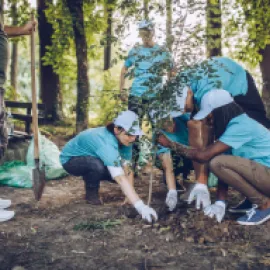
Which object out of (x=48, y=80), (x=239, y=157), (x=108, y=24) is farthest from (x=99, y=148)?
(x=108, y=24)

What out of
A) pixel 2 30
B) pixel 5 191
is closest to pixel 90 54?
pixel 5 191

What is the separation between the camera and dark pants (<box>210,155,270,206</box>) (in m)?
3.46

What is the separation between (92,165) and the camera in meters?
4.00

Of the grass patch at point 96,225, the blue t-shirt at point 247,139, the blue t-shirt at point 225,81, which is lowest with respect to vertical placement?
the grass patch at point 96,225

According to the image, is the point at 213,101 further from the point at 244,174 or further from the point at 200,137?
the point at 244,174

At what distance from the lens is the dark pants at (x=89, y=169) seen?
400 cm

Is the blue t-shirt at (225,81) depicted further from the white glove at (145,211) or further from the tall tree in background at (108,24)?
the white glove at (145,211)

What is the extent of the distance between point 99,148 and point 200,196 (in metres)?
1.02

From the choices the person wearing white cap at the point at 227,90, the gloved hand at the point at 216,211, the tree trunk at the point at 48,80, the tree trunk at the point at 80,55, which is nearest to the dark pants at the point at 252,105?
the person wearing white cap at the point at 227,90

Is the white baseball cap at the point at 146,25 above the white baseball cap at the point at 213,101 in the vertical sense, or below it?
above

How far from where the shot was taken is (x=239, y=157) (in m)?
3.50

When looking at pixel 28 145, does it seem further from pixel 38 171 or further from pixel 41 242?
pixel 41 242

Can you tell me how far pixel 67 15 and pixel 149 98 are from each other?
4367 mm

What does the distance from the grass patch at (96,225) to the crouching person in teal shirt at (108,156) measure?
25 centimetres
